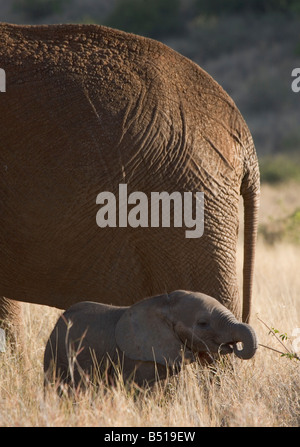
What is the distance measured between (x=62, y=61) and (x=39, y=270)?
4.06ft

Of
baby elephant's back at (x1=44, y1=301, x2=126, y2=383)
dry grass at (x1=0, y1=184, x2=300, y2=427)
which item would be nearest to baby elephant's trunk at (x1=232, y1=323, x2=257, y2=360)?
dry grass at (x1=0, y1=184, x2=300, y2=427)

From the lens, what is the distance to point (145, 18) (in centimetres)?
3959

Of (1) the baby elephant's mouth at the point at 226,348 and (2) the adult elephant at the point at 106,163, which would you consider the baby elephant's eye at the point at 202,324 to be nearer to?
(1) the baby elephant's mouth at the point at 226,348

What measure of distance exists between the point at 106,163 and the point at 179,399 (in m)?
1.36

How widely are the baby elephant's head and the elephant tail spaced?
101cm

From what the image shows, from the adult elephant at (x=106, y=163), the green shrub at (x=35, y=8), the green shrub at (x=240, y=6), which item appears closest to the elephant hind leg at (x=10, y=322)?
the adult elephant at (x=106, y=163)

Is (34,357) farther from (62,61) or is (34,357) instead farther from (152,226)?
(62,61)

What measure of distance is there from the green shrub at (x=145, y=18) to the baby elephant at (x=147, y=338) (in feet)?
113

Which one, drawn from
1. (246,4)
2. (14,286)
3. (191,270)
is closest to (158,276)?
(191,270)

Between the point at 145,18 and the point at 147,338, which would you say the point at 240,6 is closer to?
the point at 145,18

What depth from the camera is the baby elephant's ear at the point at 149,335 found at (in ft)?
14.5

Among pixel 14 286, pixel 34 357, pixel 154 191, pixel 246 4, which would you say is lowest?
pixel 34 357

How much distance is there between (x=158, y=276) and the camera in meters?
4.99

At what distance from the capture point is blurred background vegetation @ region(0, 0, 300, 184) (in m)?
33.3
